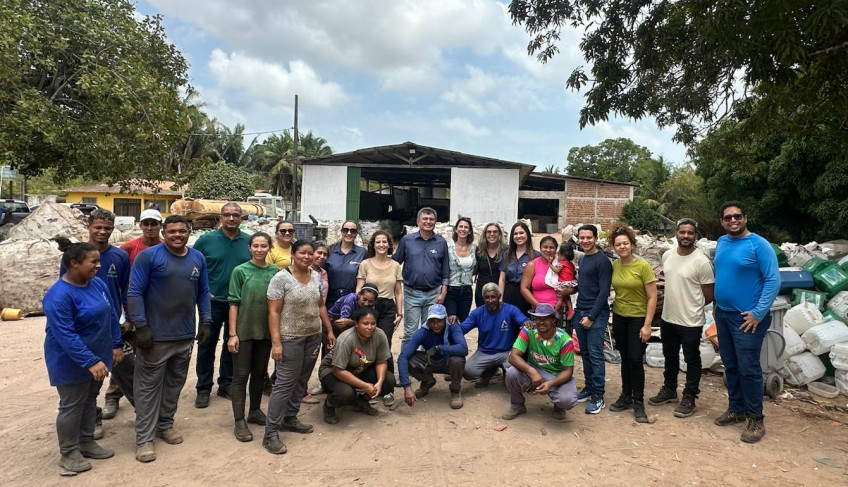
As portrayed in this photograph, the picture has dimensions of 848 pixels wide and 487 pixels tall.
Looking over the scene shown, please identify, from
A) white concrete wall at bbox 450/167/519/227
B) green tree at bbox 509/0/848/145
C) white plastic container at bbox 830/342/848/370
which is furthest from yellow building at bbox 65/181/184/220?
white plastic container at bbox 830/342/848/370

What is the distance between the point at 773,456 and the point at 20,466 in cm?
520

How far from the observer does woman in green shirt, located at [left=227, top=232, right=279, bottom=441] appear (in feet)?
12.3

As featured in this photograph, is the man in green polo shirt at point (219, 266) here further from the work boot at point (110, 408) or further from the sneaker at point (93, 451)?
the sneaker at point (93, 451)

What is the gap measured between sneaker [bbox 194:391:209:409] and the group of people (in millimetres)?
11

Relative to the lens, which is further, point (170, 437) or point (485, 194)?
point (485, 194)

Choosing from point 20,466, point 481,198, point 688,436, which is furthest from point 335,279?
point 481,198

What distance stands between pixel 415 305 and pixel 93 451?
2779mm

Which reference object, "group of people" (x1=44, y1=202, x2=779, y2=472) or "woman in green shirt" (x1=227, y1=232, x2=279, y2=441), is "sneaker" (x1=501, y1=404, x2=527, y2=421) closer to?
"group of people" (x1=44, y1=202, x2=779, y2=472)

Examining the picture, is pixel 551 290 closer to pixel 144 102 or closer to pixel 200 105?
pixel 144 102

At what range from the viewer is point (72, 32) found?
11.2m

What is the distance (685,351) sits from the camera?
14.2ft

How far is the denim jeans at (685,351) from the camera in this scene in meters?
4.27

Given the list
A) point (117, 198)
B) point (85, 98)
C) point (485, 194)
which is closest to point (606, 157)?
point (485, 194)

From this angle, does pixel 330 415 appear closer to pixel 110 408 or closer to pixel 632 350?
pixel 110 408
